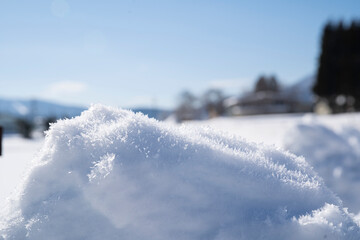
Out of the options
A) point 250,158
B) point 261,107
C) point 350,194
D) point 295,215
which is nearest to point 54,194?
point 250,158

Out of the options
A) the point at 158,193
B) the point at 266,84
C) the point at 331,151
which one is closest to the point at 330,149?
the point at 331,151

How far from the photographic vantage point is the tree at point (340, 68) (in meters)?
23.6

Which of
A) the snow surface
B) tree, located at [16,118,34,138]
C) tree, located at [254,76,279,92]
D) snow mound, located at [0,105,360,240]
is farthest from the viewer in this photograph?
tree, located at [254,76,279,92]

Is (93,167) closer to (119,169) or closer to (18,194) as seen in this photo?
(119,169)

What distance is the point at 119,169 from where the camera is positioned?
3.72ft

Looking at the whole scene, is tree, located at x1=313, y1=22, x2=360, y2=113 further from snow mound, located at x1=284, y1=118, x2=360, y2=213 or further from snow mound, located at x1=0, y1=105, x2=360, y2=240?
snow mound, located at x1=0, y1=105, x2=360, y2=240

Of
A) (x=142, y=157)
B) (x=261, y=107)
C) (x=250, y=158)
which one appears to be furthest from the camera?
(x=261, y=107)

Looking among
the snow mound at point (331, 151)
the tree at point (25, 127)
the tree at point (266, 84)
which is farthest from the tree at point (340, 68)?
the tree at point (266, 84)

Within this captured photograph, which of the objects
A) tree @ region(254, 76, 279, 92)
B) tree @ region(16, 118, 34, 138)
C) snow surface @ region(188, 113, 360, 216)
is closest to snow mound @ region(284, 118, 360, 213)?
snow surface @ region(188, 113, 360, 216)

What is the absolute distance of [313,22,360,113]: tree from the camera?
23625 millimetres

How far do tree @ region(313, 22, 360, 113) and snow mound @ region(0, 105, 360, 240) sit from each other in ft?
83.9

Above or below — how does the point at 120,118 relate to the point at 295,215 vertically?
above

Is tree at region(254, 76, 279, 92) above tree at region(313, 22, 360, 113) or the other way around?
the other way around

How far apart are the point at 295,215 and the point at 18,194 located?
3.63ft
